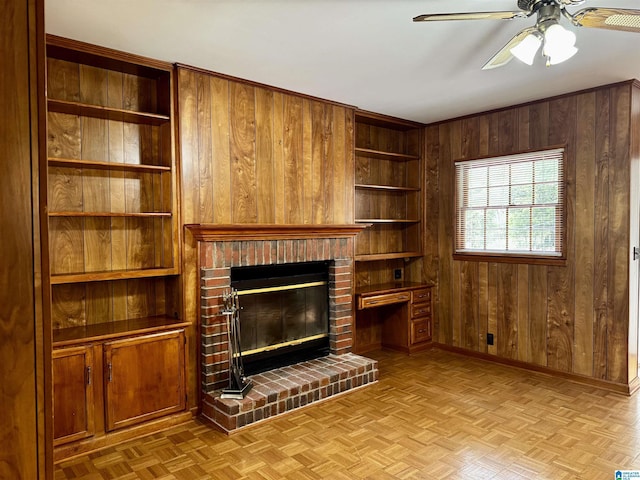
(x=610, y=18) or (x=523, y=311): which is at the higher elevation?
(x=610, y=18)

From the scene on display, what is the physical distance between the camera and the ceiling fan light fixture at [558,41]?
2.01 metres

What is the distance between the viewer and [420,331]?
4.98m

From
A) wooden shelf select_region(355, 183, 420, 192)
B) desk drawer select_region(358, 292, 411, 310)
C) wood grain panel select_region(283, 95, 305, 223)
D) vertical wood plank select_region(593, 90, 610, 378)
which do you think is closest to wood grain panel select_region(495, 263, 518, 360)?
vertical wood plank select_region(593, 90, 610, 378)

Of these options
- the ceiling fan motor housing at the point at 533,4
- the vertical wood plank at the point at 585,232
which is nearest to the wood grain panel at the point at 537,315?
the vertical wood plank at the point at 585,232

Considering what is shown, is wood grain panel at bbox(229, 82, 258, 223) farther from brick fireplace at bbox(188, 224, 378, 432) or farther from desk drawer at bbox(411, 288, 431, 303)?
desk drawer at bbox(411, 288, 431, 303)

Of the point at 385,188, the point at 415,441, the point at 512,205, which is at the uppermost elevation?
the point at 385,188

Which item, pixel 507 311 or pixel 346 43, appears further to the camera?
pixel 507 311

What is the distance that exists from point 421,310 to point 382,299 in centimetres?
68

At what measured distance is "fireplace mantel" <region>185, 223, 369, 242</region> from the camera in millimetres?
3207

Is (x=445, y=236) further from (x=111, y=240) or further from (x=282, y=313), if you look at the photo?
(x=111, y=240)

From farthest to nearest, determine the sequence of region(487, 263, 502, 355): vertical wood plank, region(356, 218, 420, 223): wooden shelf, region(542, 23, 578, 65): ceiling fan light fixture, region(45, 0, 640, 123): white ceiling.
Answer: region(356, 218, 420, 223): wooden shelf
region(487, 263, 502, 355): vertical wood plank
region(45, 0, 640, 123): white ceiling
region(542, 23, 578, 65): ceiling fan light fixture

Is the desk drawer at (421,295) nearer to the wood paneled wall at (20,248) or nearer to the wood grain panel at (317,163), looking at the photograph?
the wood grain panel at (317,163)

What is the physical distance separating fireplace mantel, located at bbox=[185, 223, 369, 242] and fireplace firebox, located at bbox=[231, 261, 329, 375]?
0.29 metres

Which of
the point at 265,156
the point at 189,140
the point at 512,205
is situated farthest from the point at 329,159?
the point at 512,205
